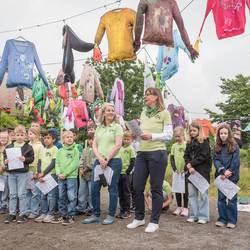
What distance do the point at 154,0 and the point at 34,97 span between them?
6.01 meters

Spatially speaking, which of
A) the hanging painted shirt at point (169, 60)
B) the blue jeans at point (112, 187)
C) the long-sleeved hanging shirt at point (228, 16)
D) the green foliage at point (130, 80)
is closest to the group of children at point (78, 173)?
the blue jeans at point (112, 187)

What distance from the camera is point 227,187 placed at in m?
5.16

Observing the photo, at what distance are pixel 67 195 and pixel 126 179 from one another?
967 millimetres

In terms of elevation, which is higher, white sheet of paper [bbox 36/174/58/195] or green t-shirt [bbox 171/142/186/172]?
green t-shirt [bbox 171/142/186/172]

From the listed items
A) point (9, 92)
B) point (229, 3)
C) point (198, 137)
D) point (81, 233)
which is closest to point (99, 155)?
point (81, 233)

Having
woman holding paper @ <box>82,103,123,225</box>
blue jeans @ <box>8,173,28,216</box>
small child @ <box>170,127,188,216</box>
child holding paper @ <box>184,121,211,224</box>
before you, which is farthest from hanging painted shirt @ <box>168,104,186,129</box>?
blue jeans @ <box>8,173,28,216</box>

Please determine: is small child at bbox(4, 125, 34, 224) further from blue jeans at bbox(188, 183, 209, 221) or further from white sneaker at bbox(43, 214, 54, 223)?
blue jeans at bbox(188, 183, 209, 221)

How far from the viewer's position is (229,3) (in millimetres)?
5840

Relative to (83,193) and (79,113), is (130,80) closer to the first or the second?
(79,113)

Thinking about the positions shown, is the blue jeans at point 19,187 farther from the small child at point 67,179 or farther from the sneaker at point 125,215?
the sneaker at point 125,215

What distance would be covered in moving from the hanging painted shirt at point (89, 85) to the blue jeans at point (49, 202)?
2669mm

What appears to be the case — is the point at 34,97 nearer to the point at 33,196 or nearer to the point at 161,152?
the point at 33,196

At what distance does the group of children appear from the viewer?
5.28m

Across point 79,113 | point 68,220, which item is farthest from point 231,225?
point 79,113
